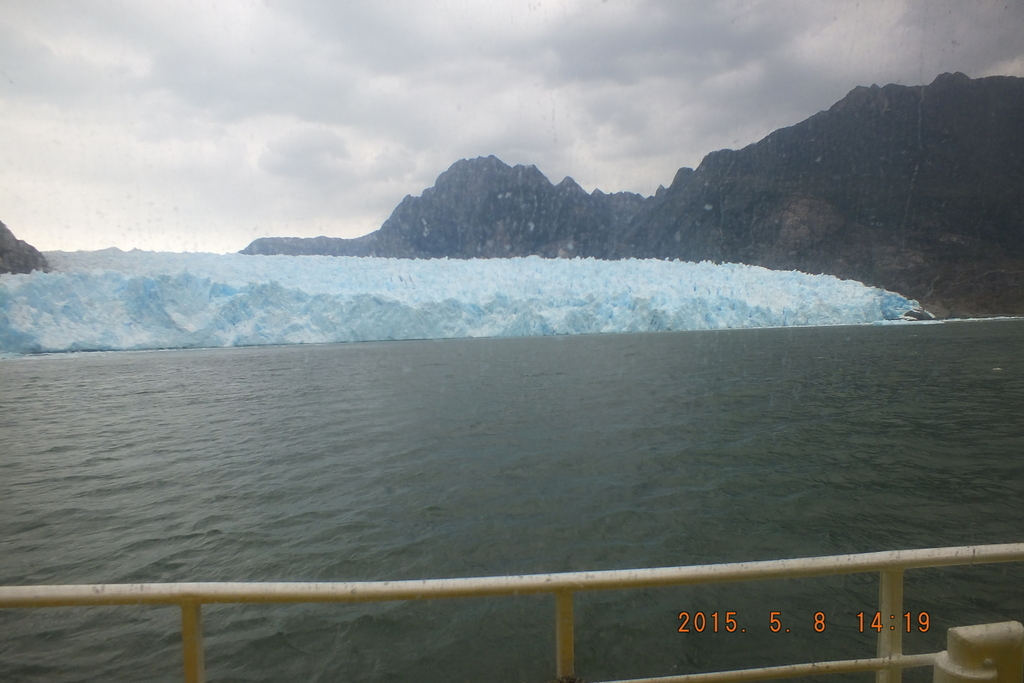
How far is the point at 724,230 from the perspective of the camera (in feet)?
289

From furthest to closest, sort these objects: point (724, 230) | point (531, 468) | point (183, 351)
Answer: point (724, 230), point (183, 351), point (531, 468)

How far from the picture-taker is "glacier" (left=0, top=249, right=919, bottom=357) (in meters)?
28.6

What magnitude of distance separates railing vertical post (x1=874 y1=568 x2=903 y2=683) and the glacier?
103ft

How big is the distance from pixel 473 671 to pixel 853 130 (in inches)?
4267

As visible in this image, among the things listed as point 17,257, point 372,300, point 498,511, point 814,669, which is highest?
point 17,257

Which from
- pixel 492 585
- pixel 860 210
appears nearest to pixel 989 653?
pixel 492 585

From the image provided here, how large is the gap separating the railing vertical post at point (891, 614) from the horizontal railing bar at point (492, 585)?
0.21 feet

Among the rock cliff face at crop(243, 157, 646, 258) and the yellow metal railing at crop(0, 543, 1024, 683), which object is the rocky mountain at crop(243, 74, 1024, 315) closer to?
the rock cliff face at crop(243, 157, 646, 258)

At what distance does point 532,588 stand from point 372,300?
31373 millimetres

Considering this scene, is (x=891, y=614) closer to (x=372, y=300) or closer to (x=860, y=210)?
(x=372, y=300)

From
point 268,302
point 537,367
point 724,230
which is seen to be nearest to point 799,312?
point 537,367

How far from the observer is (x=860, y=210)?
80.8m

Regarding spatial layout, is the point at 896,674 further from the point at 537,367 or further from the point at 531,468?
the point at 537,367
